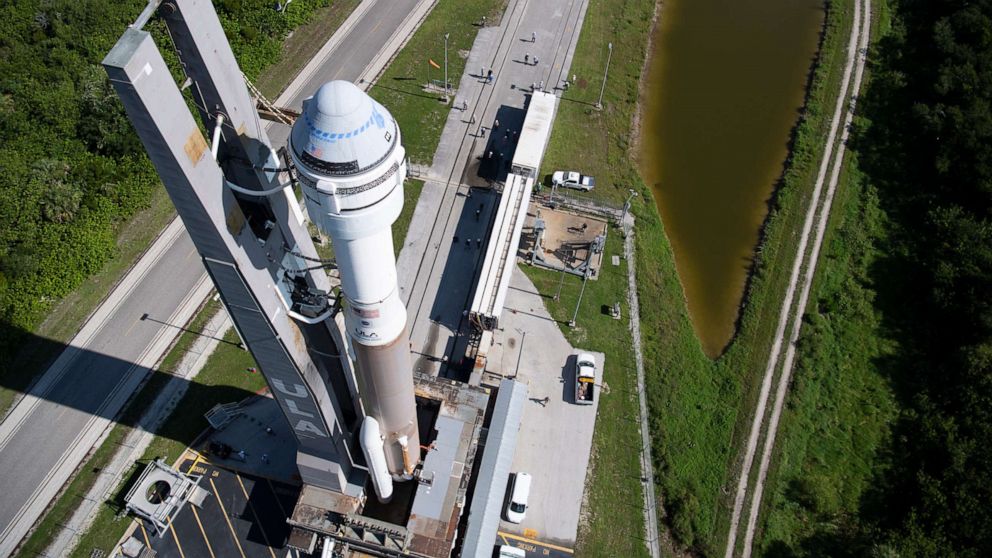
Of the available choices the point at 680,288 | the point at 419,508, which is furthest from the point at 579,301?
the point at 419,508

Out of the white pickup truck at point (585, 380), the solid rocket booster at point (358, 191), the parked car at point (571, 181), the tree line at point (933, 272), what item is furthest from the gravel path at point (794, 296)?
the solid rocket booster at point (358, 191)

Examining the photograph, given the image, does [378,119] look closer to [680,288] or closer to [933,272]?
[680,288]

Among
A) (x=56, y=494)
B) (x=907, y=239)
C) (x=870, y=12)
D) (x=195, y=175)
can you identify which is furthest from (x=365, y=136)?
(x=870, y=12)

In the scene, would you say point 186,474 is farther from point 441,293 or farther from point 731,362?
point 731,362

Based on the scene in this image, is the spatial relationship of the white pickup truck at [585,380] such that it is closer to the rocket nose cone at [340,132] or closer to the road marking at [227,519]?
the road marking at [227,519]

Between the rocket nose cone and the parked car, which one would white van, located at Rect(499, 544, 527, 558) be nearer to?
the rocket nose cone

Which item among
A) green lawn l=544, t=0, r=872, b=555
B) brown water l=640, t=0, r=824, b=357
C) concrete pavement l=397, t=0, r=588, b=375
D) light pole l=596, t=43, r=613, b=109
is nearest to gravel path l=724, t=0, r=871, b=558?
green lawn l=544, t=0, r=872, b=555

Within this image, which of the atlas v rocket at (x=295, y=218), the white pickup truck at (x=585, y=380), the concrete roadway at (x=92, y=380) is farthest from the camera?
the white pickup truck at (x=585, y=380)
